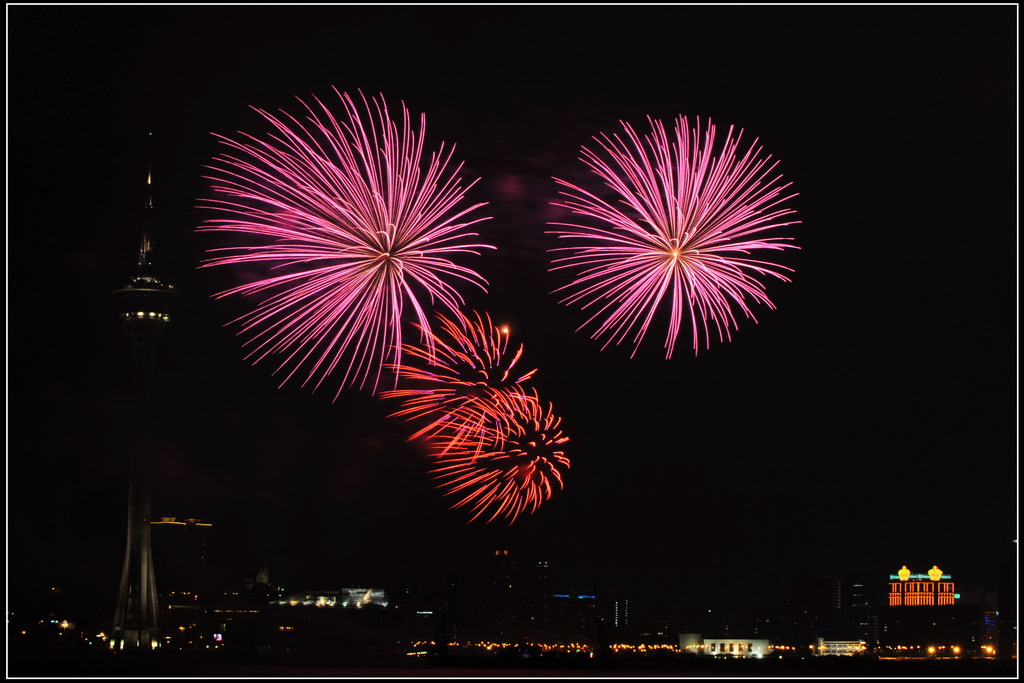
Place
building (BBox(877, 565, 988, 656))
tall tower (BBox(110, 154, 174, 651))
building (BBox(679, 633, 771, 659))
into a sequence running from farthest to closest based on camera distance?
building (BBox(877, 565, 988, 656)) → building (BBox(679, 633, 771, 659)) → tall tower (BBox(110, 154, 174, 651))

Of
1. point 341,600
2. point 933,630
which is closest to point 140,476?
point 341,600

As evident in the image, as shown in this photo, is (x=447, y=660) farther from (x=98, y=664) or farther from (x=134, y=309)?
(x=134, y=309)

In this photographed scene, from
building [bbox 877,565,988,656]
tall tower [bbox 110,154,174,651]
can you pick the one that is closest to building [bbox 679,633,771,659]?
building [bbox 877,565,988,656]

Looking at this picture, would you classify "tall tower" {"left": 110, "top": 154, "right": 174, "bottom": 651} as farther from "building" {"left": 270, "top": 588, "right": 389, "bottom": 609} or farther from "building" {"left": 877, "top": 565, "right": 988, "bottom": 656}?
"building" {"left": 877, "top": 565, "right": 988, "bottom": 656}

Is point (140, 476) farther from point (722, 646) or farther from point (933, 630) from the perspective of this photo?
point (933, 630)

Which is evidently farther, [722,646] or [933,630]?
[933,630]

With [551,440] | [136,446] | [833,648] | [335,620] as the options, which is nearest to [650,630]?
[833,648]

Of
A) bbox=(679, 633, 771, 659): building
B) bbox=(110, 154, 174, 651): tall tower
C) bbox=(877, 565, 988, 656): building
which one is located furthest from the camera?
bbox=(877, 565, 988, 656): building

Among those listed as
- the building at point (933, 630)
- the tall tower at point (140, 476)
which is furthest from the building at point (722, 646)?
the tall tower at point (140, 476)
